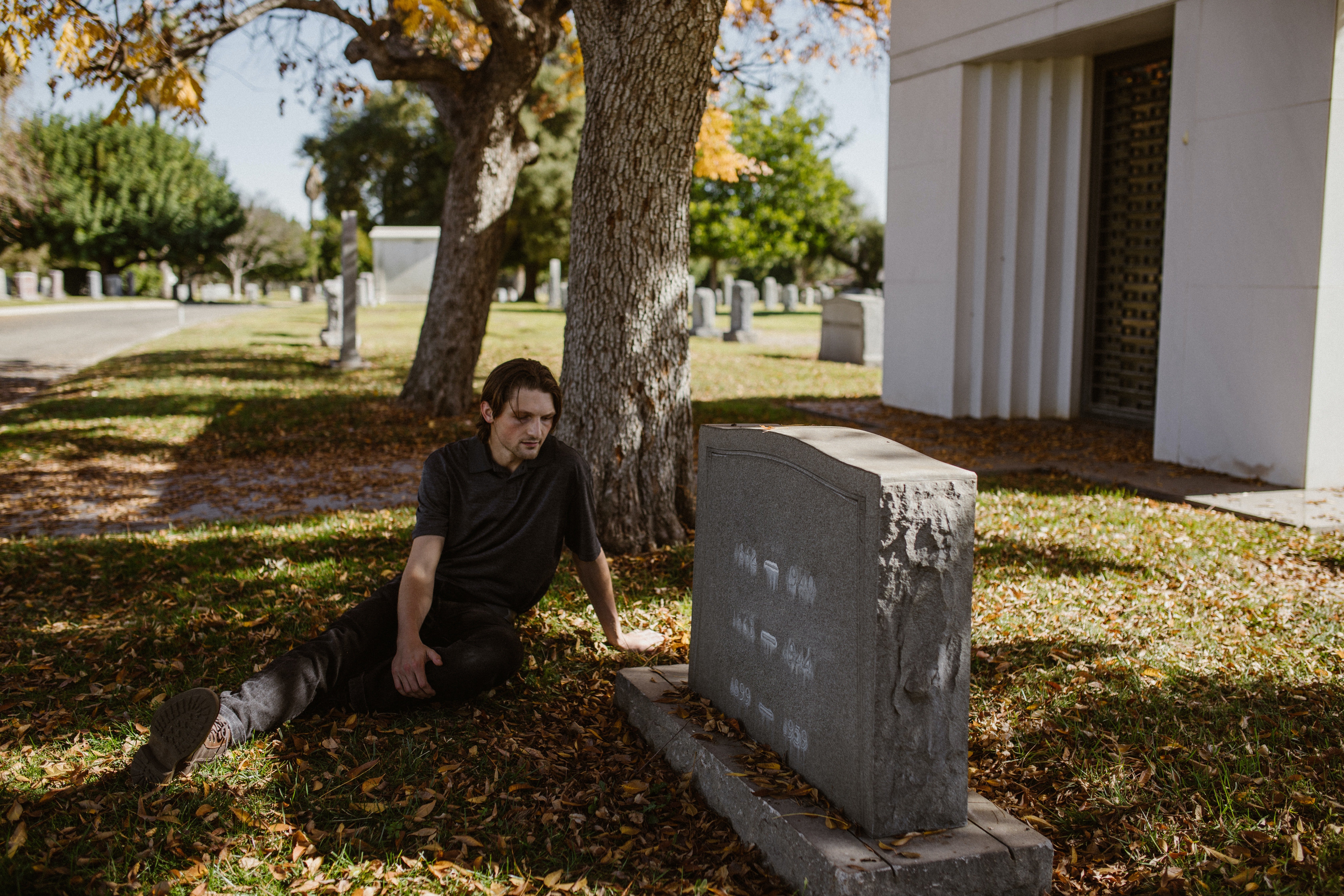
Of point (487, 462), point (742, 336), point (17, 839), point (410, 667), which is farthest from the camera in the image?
point (742, 336)

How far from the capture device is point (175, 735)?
126 inches

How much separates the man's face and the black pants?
2.09 feet

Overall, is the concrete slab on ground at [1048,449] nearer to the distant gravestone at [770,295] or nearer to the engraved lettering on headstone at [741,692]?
the engraved lettering on headstone at [741,692]

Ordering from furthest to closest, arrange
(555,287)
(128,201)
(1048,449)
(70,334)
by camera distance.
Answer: (128,201), (555,287), (70,334), (1048,449)

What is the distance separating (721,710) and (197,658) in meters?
2.37

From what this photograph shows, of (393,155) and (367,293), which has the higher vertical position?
(393,155)

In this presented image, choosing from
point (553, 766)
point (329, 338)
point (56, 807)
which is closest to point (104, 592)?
point (56, 807)

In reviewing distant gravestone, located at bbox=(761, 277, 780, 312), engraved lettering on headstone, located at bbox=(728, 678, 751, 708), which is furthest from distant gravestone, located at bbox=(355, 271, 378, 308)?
engraved lettering on headstone, located at bbox=(728, 678, 751, 708)

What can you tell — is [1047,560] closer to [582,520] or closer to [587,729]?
[582,520]

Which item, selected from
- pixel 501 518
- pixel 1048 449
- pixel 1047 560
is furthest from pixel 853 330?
pixel 501 518

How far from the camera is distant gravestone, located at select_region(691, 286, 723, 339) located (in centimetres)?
2538

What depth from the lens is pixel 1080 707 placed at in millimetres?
3838

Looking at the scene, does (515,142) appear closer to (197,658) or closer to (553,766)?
(197,658)

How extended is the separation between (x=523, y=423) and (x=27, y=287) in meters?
54.2
